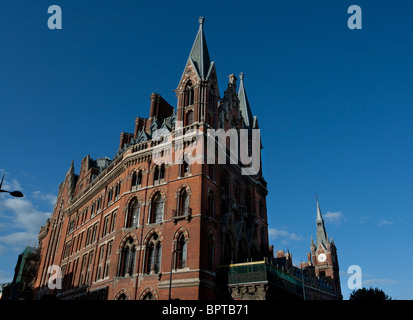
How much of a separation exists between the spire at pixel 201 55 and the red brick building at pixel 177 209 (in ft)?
0.49

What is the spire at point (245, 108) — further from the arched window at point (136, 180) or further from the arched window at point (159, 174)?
the arched window at point (136, 180)

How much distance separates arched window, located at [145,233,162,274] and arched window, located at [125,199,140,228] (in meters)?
3.22

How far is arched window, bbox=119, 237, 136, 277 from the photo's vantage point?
33.7 meters

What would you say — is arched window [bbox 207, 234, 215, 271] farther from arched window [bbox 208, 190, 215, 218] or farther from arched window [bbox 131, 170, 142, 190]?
arched window [bbox 131, 170, 142, 190]

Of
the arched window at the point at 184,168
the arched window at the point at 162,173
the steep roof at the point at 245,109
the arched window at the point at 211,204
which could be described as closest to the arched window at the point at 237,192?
the arched window at the point at 211,204

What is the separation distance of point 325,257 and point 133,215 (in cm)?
7722

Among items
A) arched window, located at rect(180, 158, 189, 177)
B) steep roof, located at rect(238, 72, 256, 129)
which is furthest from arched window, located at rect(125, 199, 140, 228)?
steep roof, located at rect(238, 72, 256, 129)

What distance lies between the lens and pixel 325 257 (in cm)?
9769

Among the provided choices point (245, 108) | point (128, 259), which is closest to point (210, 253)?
point (128, 259)

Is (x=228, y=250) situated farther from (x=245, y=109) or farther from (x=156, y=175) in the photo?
(x=245, y=109)

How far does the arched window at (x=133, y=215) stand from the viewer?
36250 millimetres

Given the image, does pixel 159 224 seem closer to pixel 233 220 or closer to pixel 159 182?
pixel 159 182

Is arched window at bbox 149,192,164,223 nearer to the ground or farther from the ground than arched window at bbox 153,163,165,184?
nearer to the ground
